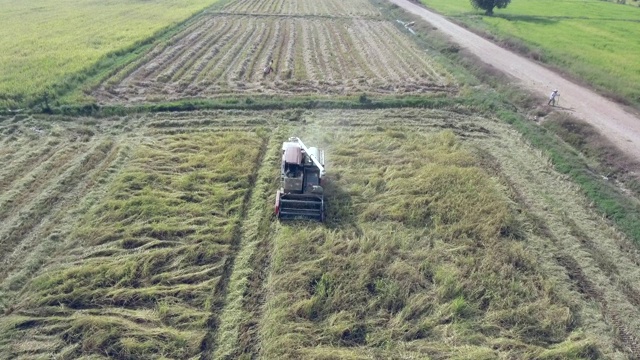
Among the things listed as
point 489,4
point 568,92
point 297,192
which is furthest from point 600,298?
point 489,4

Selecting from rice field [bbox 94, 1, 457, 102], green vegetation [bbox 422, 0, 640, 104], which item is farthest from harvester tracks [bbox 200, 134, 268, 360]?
green vegetation [bbox 422, 0, 640, 104]

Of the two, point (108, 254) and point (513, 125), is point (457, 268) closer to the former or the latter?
point (108, 254)

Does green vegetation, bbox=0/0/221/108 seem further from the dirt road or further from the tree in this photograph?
the tree

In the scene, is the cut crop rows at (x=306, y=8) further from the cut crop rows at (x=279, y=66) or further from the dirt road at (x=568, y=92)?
the dirt road at (x=568, y=92)

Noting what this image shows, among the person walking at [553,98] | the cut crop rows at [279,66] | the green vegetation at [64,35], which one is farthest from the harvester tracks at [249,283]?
the person walking at [553,98]

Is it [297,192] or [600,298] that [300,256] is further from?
[600,298]
